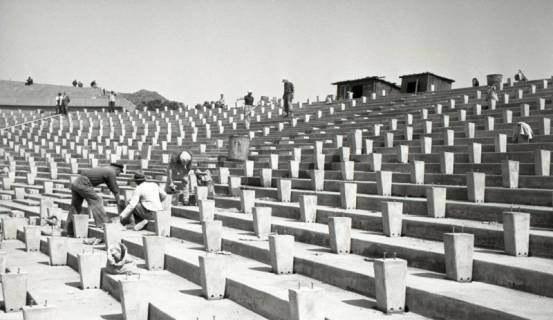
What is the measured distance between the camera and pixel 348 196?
9.12m

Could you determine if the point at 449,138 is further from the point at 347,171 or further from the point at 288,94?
the point at 288,94

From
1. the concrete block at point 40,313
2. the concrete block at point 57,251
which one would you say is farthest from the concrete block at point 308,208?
the concrete block at point 40,313

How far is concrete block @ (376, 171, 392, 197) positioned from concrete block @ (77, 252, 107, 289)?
4549 millimetres

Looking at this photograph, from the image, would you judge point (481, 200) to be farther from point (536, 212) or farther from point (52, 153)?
point (52, 153)

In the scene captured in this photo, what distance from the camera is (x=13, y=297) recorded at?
6660 mm

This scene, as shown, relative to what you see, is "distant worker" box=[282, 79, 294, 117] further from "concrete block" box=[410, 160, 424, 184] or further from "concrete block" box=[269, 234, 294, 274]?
"concrete block" box=[269, 234, 294, 274]

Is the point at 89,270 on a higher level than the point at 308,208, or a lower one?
lower

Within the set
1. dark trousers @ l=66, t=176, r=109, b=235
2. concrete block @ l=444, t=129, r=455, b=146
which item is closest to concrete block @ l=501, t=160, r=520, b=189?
concrete block @ l=444, t=129, r=455, b=146

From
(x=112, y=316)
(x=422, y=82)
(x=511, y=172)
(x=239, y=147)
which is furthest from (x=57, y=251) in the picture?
(x=422, y=82)

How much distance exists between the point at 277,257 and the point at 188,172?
19.0ft

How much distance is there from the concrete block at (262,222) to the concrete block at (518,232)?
3.57 meters

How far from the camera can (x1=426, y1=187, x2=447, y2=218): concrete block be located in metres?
7.77

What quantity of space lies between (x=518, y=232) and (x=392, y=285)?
1.69 metres

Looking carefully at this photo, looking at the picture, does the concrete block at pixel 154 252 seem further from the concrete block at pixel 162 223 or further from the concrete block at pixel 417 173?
the concrete block at pixel 417 173
